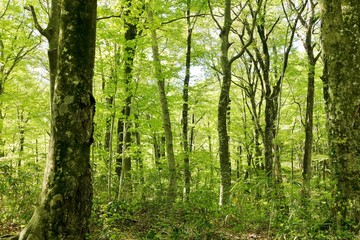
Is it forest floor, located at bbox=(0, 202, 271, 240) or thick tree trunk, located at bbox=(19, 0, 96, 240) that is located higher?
thick tree trunk, located at bbox=(19, 0, 96, 240)

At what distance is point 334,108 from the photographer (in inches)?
199

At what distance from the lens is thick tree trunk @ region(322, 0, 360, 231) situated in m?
4.70

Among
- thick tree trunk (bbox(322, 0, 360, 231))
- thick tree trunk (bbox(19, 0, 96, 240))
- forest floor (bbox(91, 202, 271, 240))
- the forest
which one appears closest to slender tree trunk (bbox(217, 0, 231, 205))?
the forest

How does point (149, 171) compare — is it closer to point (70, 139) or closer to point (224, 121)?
point (224, 121)

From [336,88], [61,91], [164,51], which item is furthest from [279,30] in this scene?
[61,91]

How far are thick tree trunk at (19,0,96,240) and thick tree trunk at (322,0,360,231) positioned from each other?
385 cm

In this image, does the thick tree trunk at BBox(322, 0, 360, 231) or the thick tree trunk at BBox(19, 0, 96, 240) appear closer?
the thick tree trunk at BBox(19, 0, 96, 240)

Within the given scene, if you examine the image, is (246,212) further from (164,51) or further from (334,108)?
(164,51)

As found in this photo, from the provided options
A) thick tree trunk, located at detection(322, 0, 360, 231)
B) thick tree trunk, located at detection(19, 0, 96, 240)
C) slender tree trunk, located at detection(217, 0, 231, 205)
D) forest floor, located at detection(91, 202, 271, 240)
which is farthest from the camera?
slender tree trunk, located at detection(217, 0, 231, 205)

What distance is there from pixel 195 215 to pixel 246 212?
4.48 feet

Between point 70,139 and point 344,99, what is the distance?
4.36 metres

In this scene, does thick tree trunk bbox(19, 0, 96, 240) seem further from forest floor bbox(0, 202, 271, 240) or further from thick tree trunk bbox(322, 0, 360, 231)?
thick tree trunk bbox(322, 0, 360, 231)

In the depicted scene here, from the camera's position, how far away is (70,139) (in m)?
3.88

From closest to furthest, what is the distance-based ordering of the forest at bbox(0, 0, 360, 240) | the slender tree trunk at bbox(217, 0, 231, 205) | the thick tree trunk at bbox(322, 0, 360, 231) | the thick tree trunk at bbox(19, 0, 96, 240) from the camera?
the thick tree trunk at bbox(19, 0, 96, 240) < the forest at bbox(0, 0, 360, 240) < the thick tree trunk at bbox(322, 0, 360, 231) < the slender tree trunk at bbox(217, 0, 231, 205)
